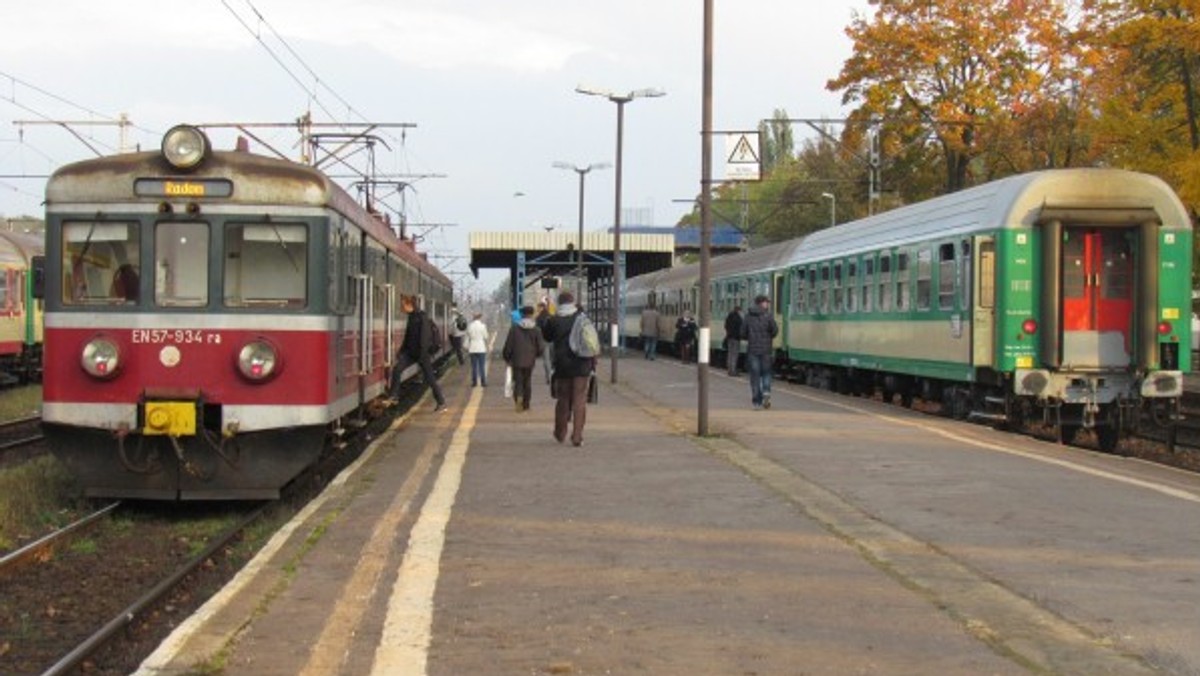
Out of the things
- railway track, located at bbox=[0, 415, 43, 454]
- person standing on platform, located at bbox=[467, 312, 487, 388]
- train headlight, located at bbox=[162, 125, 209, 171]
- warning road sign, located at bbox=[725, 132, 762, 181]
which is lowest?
railway track, located at bbox=[0, 415, 43, 454]

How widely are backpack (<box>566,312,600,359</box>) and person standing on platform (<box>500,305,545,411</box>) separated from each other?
197 inches

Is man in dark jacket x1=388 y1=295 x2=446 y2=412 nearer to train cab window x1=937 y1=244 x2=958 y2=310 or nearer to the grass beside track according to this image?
the grass beside track

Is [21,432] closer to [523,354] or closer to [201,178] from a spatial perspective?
→ [523,354]

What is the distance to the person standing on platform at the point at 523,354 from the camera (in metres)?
19.2

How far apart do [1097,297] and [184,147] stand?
36.3 ft

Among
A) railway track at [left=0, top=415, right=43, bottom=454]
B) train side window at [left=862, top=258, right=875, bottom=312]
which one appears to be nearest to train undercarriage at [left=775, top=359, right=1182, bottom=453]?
train side window at [left=862, top=258, right=875, bottom=312]

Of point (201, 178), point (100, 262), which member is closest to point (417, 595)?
point (201, 178)

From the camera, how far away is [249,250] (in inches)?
416

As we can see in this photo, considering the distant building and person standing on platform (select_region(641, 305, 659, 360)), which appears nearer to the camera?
person standing on platform (select_region(641, 305, 659, 360))

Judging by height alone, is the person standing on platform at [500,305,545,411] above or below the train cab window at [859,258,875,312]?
below

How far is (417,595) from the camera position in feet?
22.6

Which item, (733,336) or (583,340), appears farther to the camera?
(733,336)

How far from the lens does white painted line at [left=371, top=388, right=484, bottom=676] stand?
5.66 m

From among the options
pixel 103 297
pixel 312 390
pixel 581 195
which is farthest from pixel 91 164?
pixel 581 195
